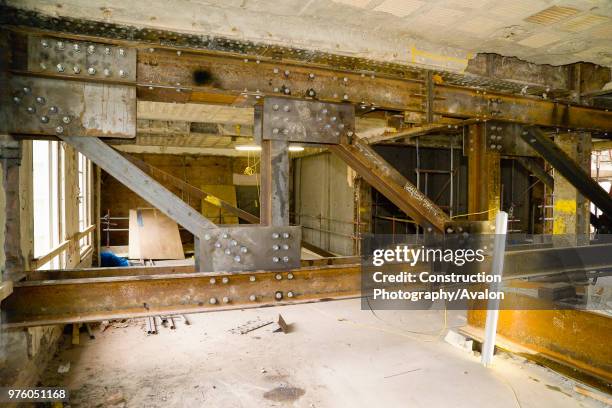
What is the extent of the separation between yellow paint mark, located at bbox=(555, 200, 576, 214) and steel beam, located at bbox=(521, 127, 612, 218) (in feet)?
7.55

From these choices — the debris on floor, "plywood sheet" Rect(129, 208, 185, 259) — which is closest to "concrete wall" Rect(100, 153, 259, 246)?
"plywood sheet" Rect(129, 208, 185, 259)

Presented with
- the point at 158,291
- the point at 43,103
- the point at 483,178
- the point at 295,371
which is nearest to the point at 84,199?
the point at 295,371

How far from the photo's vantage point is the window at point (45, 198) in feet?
17.6

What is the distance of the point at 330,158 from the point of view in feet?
40.2

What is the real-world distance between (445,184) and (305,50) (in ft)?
28.2

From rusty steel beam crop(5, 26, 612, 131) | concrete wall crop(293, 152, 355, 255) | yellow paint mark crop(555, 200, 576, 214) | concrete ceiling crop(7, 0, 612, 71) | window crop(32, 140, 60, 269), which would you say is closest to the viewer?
rusty steel beam crop(5, 26, 612, 131)

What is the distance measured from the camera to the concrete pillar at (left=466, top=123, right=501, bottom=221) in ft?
12.1

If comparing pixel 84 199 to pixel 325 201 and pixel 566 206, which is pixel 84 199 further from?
pixel 566 206

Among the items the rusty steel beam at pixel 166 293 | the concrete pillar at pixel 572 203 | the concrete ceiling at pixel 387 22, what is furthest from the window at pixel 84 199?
the concrete pillar at pixel 572 203

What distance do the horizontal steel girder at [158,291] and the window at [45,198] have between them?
130 inches

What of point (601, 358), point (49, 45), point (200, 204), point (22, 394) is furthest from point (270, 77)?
point (200, 204)

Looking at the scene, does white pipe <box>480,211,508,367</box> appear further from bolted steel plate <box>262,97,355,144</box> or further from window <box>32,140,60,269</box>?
window <box>32,140,60,269</box>

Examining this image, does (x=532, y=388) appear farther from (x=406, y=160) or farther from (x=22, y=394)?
(x=406, y=160)

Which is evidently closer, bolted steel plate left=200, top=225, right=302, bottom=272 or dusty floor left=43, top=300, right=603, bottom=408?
bolted steel plate left=200, top=225, right=302, bottom=272
